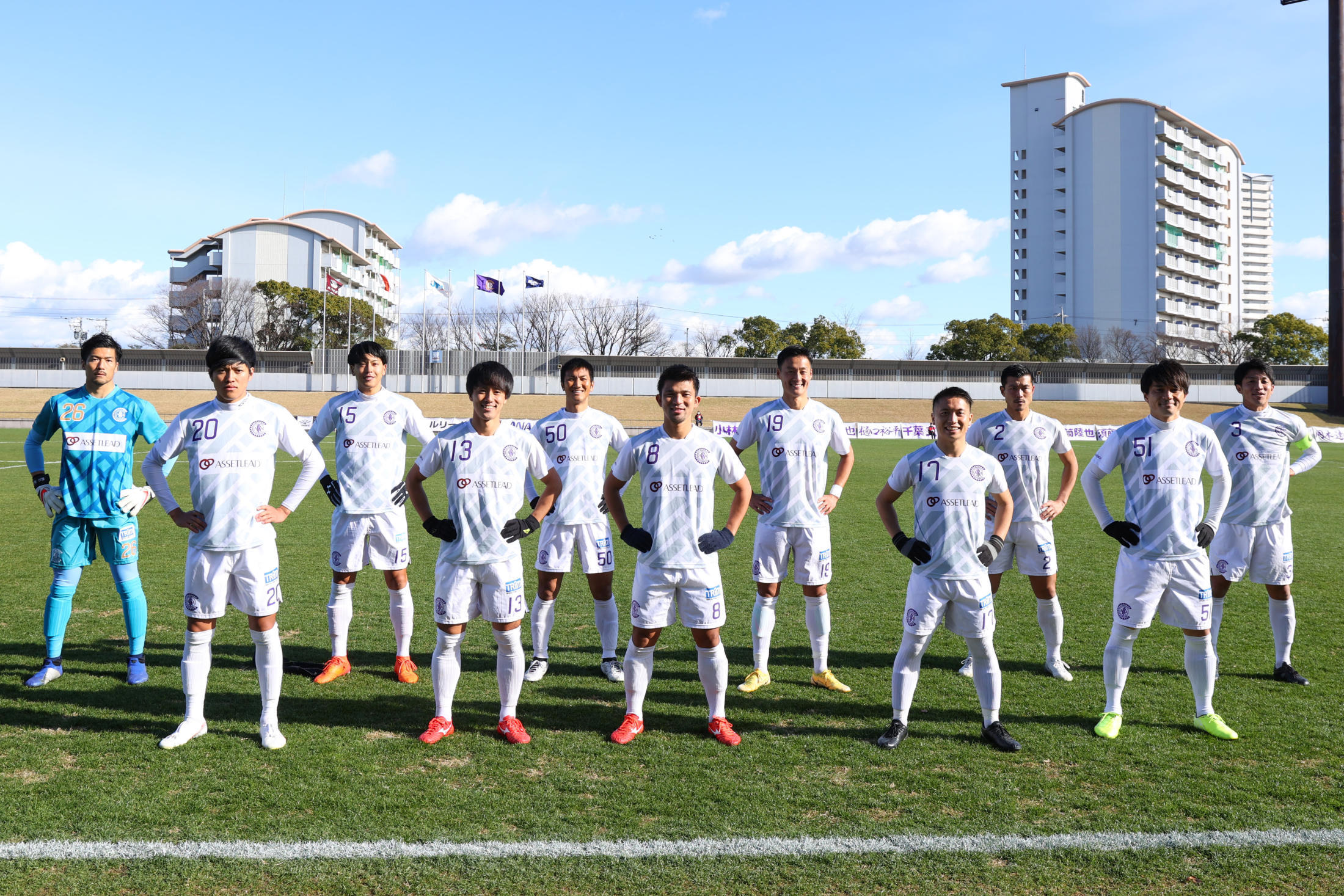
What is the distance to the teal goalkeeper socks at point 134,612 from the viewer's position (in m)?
6.02

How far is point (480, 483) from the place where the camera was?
496 cm

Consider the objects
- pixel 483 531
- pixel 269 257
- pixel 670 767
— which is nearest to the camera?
pixel 670 767

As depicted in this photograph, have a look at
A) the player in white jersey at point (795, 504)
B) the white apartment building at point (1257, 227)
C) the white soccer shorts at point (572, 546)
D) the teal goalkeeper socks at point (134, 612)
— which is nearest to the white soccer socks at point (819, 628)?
the player in white jersey at point (795, 504)

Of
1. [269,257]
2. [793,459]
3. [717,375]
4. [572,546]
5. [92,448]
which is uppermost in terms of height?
[269,257]

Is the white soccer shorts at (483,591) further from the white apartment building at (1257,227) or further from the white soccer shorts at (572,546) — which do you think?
the white apartment building at (1257,227)

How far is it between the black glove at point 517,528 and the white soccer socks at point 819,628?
87.7 inches

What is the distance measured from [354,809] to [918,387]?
194 ft

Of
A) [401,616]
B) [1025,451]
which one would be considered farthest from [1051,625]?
[401,616]

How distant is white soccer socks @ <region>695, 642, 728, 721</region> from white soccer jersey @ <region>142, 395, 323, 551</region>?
8.03ft

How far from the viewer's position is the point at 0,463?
74.4 ft

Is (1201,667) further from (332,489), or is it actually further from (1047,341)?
(1047,341)

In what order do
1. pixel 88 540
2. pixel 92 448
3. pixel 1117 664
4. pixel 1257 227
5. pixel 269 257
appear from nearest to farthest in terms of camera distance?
pixel 1117 664
pixel 92 448
pixel 88 540
pixel 269 257
pixel 1257 227

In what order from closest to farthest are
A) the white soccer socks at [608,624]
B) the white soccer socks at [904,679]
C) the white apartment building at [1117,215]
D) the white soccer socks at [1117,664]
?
1. the white soccer socks at [904,679]
2. the white soccer socks at [1117,664]
3. the white soccer socks at [608,624]
4. the white apartment building at [1117,215]

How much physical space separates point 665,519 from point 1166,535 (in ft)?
9.58
